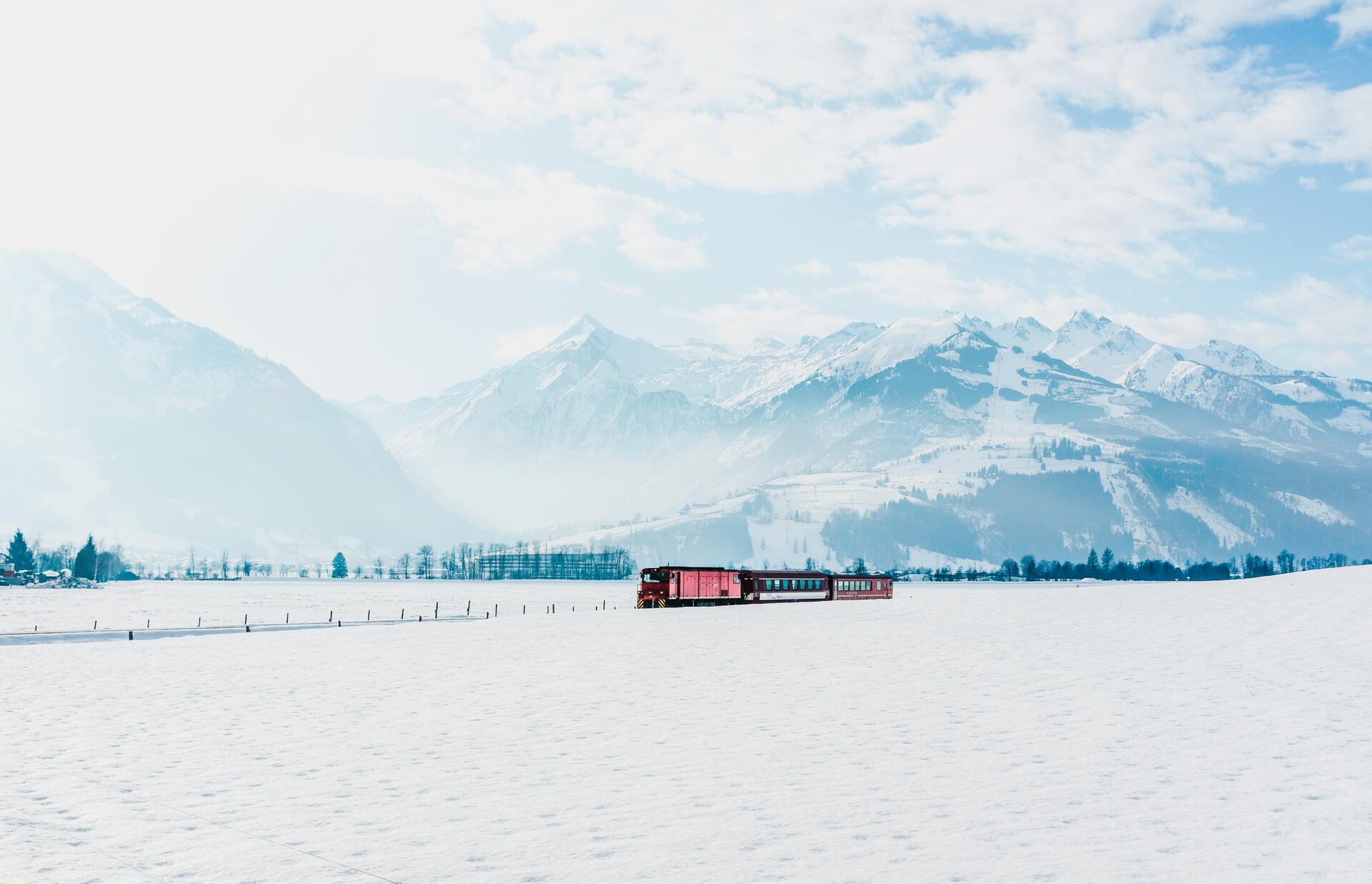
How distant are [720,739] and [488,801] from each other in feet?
24.5

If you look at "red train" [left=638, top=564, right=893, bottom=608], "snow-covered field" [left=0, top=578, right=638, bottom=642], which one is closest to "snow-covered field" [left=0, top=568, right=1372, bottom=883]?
"snow-covered field" [left=0, top=578, right=638, bottom=642]

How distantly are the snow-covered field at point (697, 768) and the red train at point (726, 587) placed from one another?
163 ft

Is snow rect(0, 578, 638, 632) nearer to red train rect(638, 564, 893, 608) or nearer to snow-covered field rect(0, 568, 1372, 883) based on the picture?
red train rect(638, 564, 893, 608)

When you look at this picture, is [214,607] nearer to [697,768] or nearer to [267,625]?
[267,625]

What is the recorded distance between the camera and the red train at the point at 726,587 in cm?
9475

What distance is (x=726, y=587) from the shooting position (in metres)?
99.1

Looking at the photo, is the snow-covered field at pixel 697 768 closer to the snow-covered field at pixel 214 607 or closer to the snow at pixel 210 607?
the snow-covered field at pixel 214 607

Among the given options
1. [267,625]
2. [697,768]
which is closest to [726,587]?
[267,625]

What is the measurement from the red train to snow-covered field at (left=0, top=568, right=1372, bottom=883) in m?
49.7

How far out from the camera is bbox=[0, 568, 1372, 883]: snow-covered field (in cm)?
1477

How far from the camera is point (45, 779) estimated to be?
65.9ft

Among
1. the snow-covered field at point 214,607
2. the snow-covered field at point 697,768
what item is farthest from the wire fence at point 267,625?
the snow-covered field at point 697,768

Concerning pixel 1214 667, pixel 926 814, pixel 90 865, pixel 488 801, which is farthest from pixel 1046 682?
pixel 90 865

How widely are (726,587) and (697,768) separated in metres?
78.7
